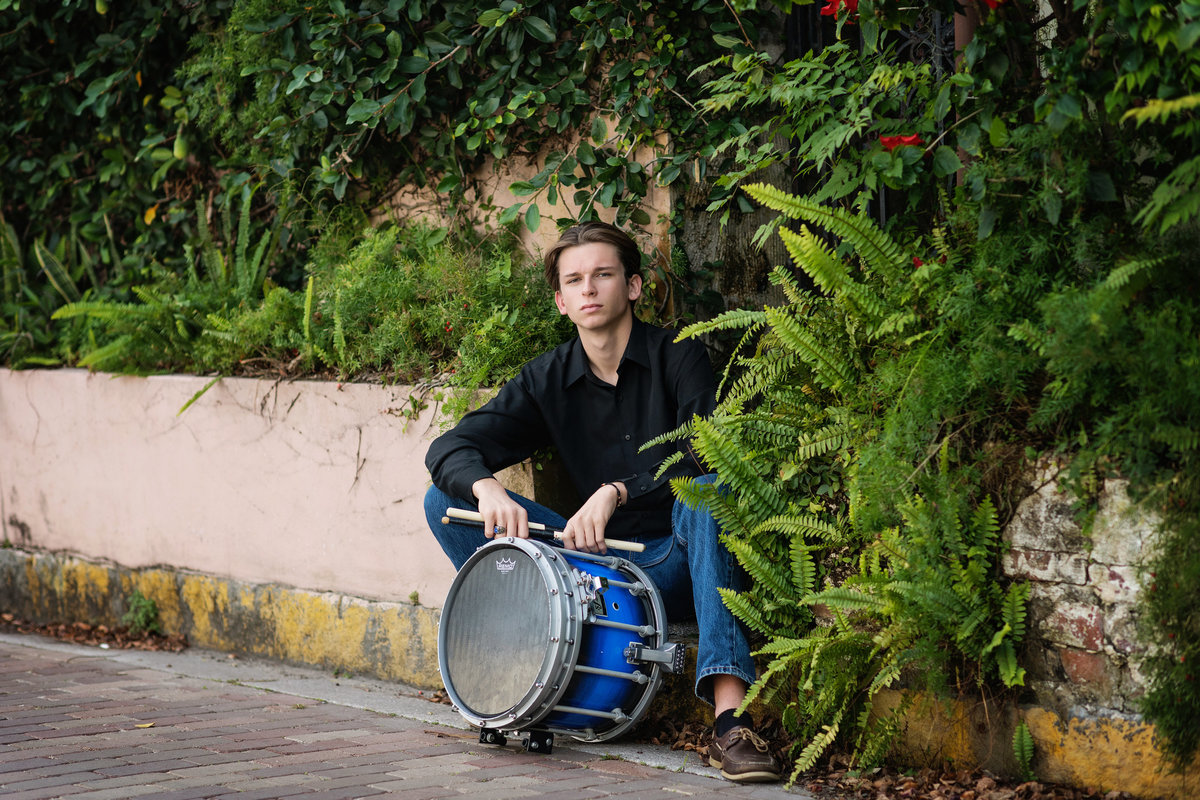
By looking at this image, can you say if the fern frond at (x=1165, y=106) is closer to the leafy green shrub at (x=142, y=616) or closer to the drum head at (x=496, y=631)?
the drum head at (x=496, y=631)

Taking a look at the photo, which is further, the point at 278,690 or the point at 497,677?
the point at 278,690

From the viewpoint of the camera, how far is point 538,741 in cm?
384

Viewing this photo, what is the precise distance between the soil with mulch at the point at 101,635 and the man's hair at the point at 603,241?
3038mm

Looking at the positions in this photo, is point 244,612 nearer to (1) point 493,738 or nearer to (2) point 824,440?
(1) point 493,738

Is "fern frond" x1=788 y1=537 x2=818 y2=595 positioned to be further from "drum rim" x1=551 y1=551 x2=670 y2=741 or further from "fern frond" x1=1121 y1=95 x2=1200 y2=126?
"fern frond" x1=1121 y1=95 x2=1200 y2=126

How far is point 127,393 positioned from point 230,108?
1.60m

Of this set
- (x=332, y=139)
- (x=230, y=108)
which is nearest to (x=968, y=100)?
(x=332, y=139)

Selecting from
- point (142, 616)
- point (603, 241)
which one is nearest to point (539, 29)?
point (603, 241)

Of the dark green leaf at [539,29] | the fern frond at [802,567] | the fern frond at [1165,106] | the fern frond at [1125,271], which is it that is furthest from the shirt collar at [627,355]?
the fern frond at [1165,106]

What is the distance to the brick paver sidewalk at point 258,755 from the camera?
3.46m

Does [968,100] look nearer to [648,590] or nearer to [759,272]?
[759,272]

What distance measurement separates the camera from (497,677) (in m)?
3.77

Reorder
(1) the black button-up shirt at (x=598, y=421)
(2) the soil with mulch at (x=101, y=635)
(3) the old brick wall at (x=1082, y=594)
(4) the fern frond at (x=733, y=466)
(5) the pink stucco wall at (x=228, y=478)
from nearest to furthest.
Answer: (3) the old brick wall at (x=1082, y=594) < (4) the fern frond at (x=733, y=466) < (1) the black button-up shirt at (x=598, y=421) < (5) the pink stucco wall at (x=228, y=478) < (2) the soil with mulch at (x=101, y=635)

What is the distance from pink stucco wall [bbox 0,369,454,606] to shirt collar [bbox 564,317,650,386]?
2.78 ft
